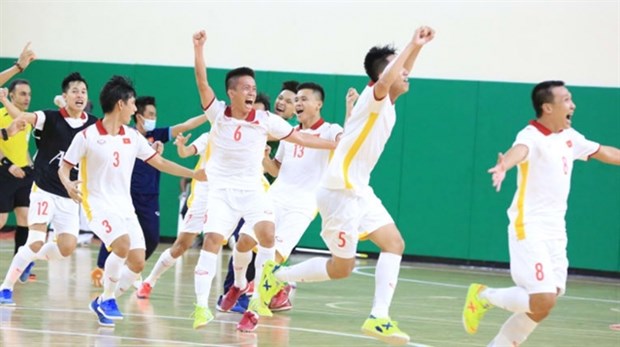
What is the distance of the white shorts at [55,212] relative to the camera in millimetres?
11219

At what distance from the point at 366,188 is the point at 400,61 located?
1.15m

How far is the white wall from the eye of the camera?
19.2 m

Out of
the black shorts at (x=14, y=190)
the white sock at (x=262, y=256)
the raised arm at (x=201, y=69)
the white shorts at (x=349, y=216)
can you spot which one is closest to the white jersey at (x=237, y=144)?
the raised arm at (x=201, y=69)

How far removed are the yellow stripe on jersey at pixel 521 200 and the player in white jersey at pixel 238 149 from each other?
2285 millimetres

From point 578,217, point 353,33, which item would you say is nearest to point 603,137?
point 578,217

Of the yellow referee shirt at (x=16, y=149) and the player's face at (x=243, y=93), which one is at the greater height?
the player's face at (x=243, y=93)

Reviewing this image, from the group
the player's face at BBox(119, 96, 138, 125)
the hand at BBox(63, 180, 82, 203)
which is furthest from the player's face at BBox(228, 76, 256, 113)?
the hand at BBox(63, 180, 82, 203)

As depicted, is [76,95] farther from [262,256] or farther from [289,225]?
[262,256]

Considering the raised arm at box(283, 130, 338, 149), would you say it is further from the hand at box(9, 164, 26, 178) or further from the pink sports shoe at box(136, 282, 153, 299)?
the hand at box(9, 164, 26, 178)

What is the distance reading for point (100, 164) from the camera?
9930 millimetres

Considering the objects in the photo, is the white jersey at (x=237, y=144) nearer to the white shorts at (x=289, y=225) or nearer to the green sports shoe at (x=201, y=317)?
the green sports shoe at (x=201, y=317)

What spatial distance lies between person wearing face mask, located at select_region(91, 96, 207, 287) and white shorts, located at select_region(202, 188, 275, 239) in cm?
282

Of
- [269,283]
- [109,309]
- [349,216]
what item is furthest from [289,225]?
[349,216]

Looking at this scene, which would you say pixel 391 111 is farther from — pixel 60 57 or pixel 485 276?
pixel 60 57
